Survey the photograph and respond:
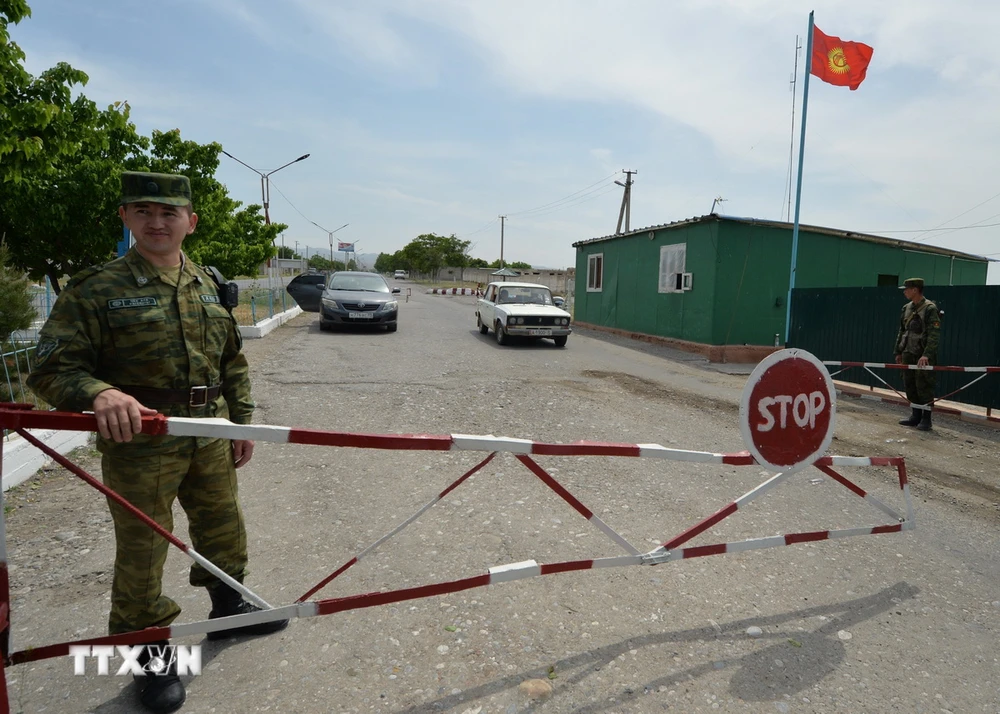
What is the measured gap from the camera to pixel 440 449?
2078 mm

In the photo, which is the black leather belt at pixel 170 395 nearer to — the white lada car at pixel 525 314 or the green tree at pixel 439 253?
the white lada car at pixel 525 314

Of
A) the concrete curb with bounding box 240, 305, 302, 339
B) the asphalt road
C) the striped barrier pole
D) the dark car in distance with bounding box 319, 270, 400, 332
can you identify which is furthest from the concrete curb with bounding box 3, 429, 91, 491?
the dark car in distance with bounding box 319, 270, 400, 332

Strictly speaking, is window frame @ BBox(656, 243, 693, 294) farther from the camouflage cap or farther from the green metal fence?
the camouflage cap

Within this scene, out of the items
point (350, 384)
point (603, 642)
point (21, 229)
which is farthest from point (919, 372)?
point (21, 229)

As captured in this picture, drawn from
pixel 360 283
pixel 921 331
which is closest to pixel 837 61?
pixel 921 331

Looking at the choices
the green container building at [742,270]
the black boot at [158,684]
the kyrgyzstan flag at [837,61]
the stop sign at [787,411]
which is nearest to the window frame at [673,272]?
the green container building at [742,270]

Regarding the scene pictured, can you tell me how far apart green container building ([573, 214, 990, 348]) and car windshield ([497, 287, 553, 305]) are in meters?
3.20

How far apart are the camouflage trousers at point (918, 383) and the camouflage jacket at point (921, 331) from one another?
0.09 m

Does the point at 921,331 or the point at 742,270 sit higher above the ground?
the point at 742,270

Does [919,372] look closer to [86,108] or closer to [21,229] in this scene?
[86,108]

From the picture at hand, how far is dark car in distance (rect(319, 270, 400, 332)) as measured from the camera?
15125 millimetres

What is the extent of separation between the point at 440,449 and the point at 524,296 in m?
12.6

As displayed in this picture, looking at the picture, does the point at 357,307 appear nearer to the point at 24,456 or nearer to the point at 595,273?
the point at 595,273

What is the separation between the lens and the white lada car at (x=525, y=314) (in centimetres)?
1340
